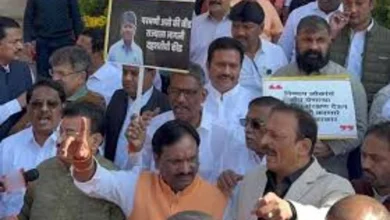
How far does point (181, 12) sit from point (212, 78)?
0.63 m

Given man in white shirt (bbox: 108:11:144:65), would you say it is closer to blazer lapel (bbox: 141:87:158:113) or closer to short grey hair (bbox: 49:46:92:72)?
blazer lapel (bbox: 141:87:158:113)

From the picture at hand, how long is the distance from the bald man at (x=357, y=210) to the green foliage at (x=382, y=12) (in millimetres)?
6982

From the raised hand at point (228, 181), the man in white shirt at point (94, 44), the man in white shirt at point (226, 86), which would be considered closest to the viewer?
the raised hand at point (228, 181)

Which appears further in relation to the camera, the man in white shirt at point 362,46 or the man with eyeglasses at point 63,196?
the man in white shirt at point 362,46

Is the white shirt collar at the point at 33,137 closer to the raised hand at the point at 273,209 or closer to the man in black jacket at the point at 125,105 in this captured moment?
the man in black jacket at the point at 125,105

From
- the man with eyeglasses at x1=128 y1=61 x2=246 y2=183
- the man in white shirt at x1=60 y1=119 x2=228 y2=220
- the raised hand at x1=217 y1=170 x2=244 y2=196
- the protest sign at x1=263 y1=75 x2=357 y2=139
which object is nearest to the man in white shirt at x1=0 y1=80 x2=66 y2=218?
the man with eyeglasses at x1=128 y1=61 x2=246 y2=183

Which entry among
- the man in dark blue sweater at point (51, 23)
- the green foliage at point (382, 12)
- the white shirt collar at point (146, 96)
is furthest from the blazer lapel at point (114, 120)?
the man in dark blue sweater at point (51, 23)

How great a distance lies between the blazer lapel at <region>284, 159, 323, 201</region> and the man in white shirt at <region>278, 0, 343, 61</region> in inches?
123

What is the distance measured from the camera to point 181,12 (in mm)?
7230

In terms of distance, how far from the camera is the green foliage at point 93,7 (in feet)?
44.3

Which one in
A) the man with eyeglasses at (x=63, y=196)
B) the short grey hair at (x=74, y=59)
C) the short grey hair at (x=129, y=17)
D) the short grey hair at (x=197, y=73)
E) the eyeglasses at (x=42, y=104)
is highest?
the short grey hair at (x=129, y=17)

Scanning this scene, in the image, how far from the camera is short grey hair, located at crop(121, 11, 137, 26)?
23.9 feet

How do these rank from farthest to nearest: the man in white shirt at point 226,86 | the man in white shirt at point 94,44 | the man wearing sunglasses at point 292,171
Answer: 1. the man in white shirt at point 94,44
2. the man in white shirt at point 226,86
3. the man wearing sunglasses at point 292,171

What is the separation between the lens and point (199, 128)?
7.18 meters
